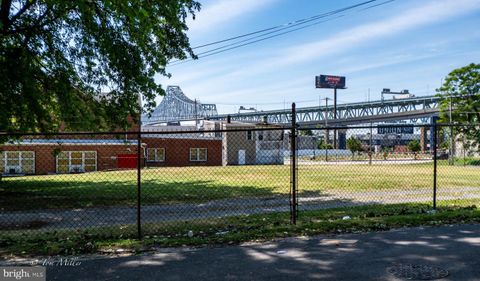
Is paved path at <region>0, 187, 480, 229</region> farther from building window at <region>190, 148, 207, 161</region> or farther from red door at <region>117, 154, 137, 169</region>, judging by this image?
building window at <region>190, 148, 207, 161</region>

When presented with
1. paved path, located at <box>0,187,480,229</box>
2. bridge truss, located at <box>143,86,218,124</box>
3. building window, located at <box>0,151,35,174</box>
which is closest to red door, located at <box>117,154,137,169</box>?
building window, located at <box>0,151,35,174</box>

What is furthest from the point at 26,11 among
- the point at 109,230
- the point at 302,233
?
the point at 302,233

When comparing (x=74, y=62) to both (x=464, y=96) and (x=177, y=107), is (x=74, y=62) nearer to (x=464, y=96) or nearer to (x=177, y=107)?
(x=464, y=96)

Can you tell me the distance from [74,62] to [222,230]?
428 inches

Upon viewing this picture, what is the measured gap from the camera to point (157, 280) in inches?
210

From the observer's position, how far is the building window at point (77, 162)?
138 ft

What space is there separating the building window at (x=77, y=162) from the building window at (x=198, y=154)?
45.5 feet

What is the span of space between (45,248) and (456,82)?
181ft

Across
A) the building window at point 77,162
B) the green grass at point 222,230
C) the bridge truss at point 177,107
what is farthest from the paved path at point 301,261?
the bridge truss at point 177,107

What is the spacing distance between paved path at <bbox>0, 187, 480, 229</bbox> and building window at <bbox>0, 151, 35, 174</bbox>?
30.1m

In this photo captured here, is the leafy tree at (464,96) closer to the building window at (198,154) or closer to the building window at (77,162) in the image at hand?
the building window at (198,154)

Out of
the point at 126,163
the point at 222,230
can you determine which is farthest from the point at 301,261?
the point at 126,163

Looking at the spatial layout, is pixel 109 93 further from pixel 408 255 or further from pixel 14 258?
pixel 408 255

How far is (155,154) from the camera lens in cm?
5050
